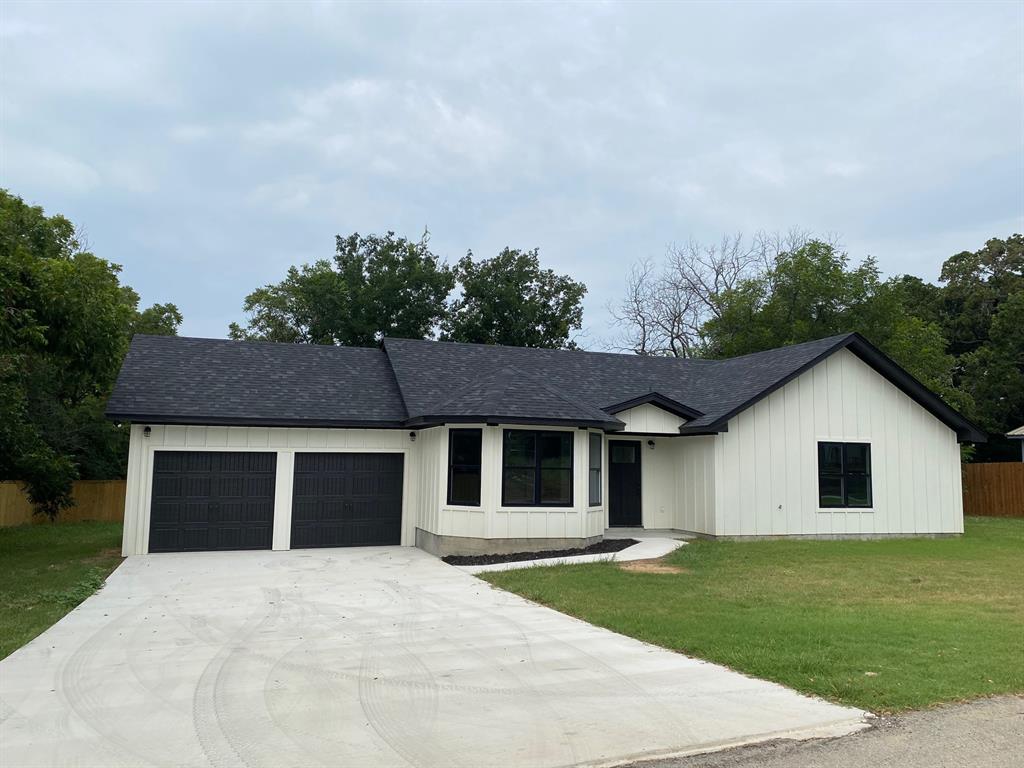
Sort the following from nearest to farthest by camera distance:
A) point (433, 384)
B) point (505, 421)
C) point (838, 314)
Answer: point (505, 421)
point (433, 384)
point (838, 314)

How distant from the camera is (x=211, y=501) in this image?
14.8 m

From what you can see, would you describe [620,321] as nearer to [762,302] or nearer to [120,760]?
[762,302]

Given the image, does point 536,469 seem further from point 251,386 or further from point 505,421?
point 251,386

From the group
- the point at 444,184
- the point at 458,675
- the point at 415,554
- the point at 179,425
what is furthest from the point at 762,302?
the point at 458,675

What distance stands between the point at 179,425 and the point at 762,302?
26.0m

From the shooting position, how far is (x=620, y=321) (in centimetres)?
3903

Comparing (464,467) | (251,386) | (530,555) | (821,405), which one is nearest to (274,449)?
(251,386)

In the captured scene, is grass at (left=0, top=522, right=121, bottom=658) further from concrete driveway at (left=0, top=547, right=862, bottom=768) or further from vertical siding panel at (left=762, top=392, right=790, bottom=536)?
vertical siding panel at (left=762, top=392, right=790, bottom=536)

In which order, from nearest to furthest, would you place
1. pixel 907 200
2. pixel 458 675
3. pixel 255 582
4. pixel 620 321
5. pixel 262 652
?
pixel 458 675 → pixel 262 652 → pixel 255 582 → pixel 907 200 → pixel 620 321

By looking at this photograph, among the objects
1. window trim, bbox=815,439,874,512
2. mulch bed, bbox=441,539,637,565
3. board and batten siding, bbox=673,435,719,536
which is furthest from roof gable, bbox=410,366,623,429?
window trim, bbox=815,439,874,512

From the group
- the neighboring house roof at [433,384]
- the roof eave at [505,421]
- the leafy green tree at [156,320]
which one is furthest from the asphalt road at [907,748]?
the leafy green tree at [156,320]

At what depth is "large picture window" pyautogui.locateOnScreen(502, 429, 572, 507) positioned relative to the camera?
14.1 m

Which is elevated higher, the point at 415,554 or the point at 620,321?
the point at 620,321

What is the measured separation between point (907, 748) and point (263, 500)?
42.9ft
